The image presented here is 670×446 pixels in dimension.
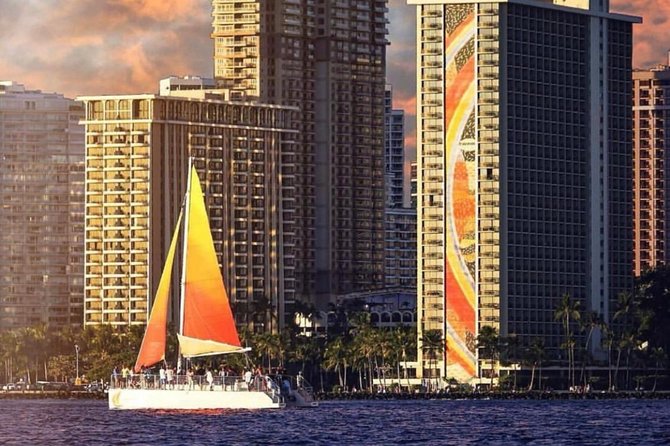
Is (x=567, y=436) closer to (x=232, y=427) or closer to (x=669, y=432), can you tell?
(x=669, y=432)

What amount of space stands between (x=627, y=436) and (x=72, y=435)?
4157 centimetres

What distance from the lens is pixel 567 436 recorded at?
166m

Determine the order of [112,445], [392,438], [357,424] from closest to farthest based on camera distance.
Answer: [112,445]
[392,438]
[357,424]

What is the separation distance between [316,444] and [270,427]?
20979mm

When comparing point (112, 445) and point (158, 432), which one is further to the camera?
point (158, 432)

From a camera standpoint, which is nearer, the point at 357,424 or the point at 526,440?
the point at 526,440

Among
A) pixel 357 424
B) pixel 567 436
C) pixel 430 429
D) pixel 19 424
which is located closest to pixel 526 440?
pixel 567 436

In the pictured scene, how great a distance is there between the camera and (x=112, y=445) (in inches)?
5881

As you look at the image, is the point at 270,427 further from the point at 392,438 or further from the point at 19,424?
the point at 19,424

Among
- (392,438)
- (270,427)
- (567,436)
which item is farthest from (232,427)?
(567,436)

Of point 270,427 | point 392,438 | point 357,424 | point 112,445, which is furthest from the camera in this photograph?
point 357,424

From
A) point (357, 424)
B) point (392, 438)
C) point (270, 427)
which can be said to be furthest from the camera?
point (357, 424)

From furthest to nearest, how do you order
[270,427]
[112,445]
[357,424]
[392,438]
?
[357,424]
[270,427]
[392,438]
[112,445]

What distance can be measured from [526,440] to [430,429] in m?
20.0
